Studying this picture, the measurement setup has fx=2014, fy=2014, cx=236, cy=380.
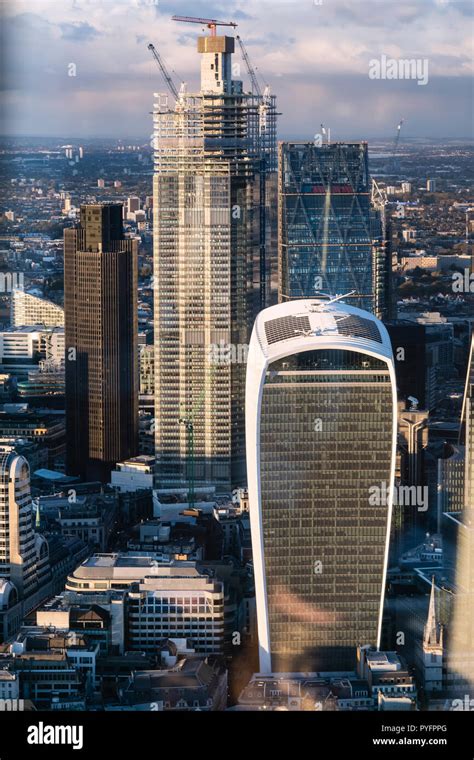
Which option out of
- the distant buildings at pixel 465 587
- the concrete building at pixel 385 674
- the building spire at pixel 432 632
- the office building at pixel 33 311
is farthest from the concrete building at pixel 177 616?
the office building at pixel 33 311

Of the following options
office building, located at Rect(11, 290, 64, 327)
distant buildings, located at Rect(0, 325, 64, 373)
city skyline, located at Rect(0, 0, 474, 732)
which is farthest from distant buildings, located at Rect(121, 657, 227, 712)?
distant buildings, located at Rect(0, 325, 64, 373)

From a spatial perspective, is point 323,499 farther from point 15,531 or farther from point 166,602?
point 15,531

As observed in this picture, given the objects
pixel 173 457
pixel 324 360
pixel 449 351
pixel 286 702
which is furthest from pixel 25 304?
pixel 286 702

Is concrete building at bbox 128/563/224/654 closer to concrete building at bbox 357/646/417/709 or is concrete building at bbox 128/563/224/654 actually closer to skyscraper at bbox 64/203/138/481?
concrete building at bbox 357/646/417/709

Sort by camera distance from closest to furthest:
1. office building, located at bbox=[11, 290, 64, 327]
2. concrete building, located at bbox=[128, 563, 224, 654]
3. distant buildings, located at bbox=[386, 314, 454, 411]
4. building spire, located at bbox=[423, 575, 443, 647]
A: building spire, located at bbox=[423, 575, 443, 647] < concrete building, located at bbox=[128, 563, 224, 654] < distant buildings, located at bbox=[386, 314, 454, 411] < office building, located at bbox=[11, 290, 64, 327]

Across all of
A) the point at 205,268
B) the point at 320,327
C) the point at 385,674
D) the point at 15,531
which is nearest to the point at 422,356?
the point at 205,268

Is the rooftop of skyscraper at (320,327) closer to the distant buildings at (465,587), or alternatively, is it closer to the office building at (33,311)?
the distant buildings at (465,587)

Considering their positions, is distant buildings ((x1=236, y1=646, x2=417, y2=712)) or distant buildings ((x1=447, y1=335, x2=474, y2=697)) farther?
distant buildings ((x1=447, y1=335, x2=474, y2=697))
